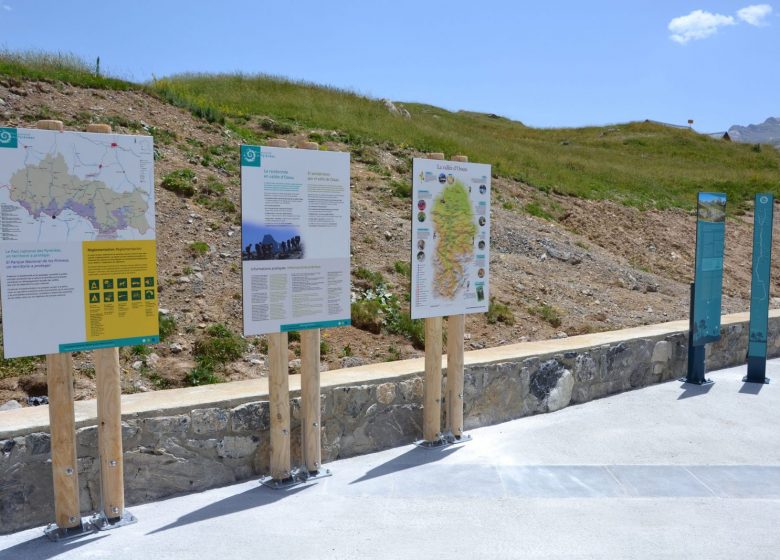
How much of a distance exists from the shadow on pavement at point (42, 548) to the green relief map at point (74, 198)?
1.59m

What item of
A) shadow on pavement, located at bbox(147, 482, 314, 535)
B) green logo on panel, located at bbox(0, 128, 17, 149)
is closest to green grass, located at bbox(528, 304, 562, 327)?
shadow on pavement, located at bbox(147, 482, 314, 535)

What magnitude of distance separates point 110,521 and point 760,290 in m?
6.51

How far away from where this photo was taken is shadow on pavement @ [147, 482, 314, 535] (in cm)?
392

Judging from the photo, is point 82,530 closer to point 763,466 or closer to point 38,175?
point 38,175

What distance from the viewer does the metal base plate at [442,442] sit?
17.3 feet

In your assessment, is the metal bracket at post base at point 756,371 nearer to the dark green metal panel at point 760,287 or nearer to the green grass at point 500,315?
the dark green metal panel at point 760,287

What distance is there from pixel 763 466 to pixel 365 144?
39.6ft

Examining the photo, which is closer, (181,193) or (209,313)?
(209,313)

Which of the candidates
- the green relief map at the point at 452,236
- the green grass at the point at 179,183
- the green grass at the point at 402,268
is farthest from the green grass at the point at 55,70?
the green relief map at the point at 452,236

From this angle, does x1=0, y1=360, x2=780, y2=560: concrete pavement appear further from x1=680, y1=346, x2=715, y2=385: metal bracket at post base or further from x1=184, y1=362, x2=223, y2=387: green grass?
x1=184, y1=362, x2=223, y2=387: green grass

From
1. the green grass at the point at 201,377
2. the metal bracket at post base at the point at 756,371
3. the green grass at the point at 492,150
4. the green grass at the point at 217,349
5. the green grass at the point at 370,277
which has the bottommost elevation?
the metal bracket at post base at the point at 756,371

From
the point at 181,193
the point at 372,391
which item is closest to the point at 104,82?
the point at 181,193

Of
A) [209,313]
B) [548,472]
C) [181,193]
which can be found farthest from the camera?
[181,193]

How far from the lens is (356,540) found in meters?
3.71
